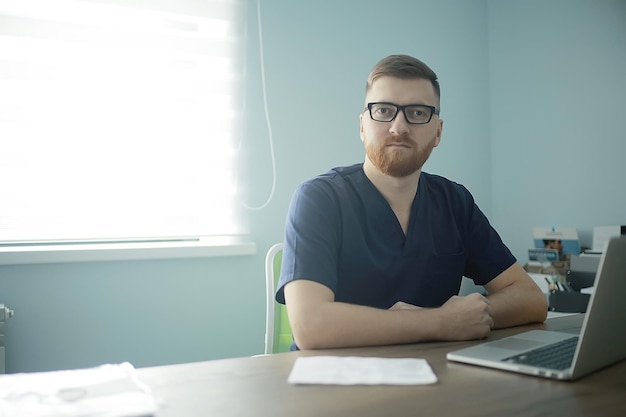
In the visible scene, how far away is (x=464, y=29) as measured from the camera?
3.28 metres

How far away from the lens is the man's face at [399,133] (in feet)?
5.26

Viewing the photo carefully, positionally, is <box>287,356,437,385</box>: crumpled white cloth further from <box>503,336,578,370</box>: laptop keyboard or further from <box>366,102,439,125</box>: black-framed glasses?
<box>366,102,439,125</box>: black-framed glasses

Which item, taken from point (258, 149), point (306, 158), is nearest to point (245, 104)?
point (258, 149)

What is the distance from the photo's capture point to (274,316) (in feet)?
6.20

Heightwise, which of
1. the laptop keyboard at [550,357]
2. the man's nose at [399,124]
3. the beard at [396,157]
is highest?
the man's nose at [399,124]

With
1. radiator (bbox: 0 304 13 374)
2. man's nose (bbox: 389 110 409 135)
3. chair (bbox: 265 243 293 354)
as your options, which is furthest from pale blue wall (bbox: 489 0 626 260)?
radiator (bbox: 0 304 13 374)

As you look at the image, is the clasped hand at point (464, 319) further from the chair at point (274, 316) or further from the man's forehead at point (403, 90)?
the chair at point (274, 316)

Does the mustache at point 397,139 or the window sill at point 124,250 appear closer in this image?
the mustache at point 397,139

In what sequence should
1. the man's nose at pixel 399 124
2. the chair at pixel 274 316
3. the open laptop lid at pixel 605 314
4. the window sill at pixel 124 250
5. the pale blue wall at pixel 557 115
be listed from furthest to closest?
the pale blue wall at pixel 557 115, the window sill at pixel 124 250, the chair at pixel 274 316, the man's nose at pixel 399 124, the open laptop lid at pixel 605 314

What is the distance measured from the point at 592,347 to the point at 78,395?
76cm

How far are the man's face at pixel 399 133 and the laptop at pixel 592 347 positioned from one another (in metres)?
0.63

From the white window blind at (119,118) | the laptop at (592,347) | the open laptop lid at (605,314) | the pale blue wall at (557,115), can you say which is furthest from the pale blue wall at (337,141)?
the open laptop lid at (605,314)

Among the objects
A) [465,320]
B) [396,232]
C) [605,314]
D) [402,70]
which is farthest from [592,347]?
[402,70]

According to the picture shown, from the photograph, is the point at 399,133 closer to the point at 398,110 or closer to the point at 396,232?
the point at 398,110
